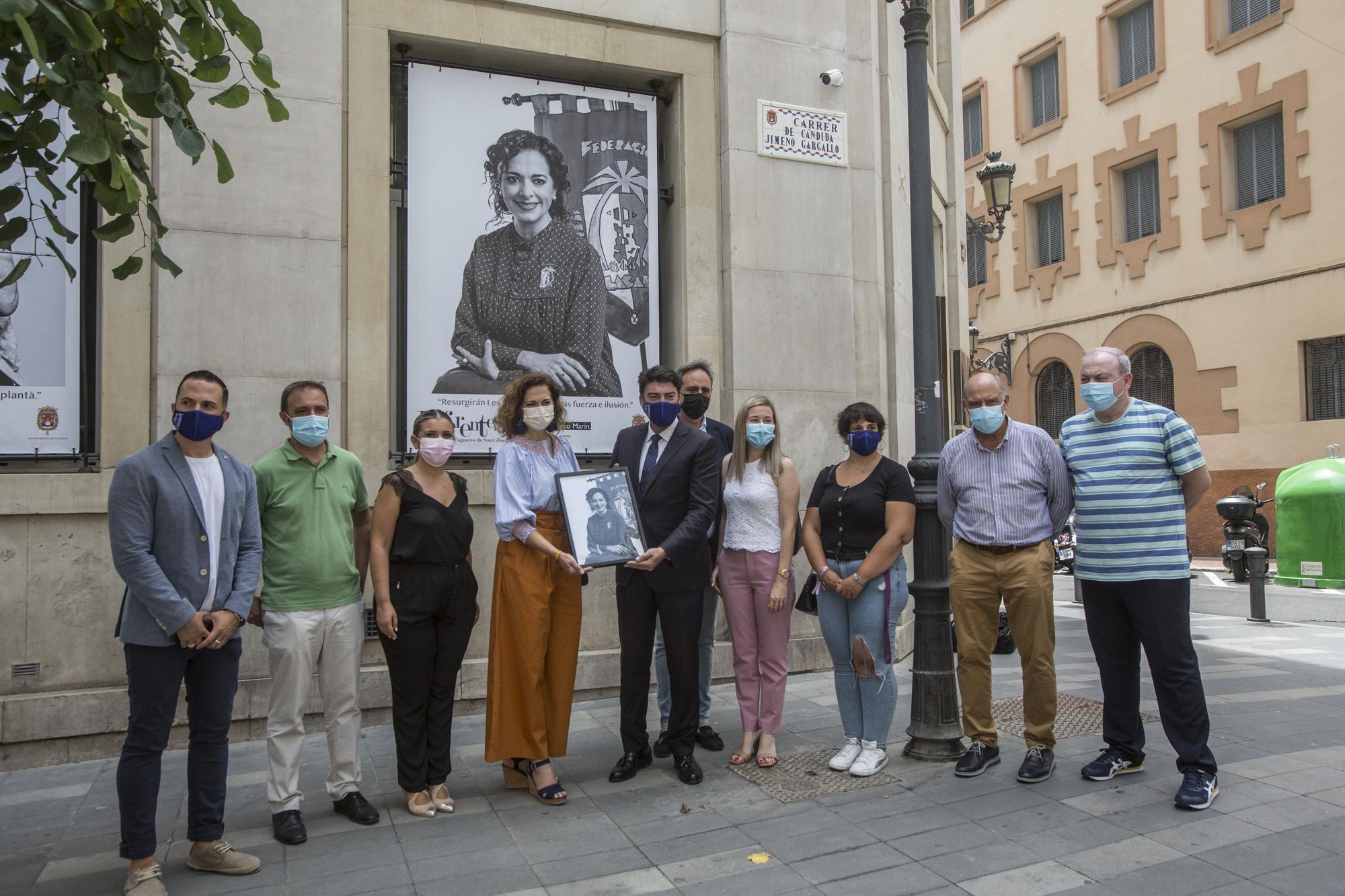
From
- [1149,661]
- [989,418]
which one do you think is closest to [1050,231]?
[989,418]

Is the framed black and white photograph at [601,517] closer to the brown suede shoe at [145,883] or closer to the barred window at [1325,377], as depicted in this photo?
the brown suede shoe at [145,883]

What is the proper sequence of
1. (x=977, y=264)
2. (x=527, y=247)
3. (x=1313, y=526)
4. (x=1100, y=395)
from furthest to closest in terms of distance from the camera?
1. (x=977, y=264)
2. (x=1313, y=526)
3. (x=527, y=247)
4. (x=1100, y=395)

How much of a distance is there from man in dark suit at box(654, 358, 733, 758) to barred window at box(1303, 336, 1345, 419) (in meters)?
18.3

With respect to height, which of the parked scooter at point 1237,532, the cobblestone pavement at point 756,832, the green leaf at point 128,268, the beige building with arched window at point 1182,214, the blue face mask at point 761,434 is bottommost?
the cobblestone pavement at point 756,832

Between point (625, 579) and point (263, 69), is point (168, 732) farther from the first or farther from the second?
point (263, 69)

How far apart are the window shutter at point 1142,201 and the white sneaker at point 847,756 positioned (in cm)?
2138

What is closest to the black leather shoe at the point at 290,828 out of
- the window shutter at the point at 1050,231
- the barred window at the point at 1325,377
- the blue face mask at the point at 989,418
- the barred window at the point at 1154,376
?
the blue face mask at the point at 989,418

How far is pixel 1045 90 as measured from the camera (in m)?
26.6

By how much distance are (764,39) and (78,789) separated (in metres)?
7.29

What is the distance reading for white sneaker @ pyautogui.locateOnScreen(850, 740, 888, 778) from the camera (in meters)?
Answer: 5.27

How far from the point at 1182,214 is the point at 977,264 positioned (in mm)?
7193

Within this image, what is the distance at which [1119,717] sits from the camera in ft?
16.9

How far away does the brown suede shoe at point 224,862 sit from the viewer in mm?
4141

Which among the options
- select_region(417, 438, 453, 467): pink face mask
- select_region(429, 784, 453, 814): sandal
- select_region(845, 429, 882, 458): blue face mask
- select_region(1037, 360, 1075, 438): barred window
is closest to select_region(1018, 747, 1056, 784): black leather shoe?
select_region(845, 429, 882, 458): blue face mask
